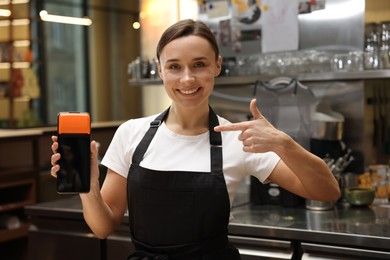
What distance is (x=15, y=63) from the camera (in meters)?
7.52

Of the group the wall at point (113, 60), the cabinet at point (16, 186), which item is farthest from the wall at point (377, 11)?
the wall at point (113, 60)

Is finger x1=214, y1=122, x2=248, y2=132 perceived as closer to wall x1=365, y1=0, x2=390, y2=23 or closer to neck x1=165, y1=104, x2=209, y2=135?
neck x1=165, y1=104, x2=209, y2=135

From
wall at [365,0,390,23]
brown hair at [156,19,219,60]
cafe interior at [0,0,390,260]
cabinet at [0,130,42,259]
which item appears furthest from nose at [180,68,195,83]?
cabinet at [0,130,42,259]

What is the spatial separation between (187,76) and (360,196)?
1409mm

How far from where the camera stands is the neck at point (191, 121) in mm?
1844

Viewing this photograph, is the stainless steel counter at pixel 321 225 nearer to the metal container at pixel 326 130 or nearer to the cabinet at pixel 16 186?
the metal container at pixel 326 130

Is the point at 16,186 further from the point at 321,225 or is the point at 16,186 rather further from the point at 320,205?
the point at 321,225

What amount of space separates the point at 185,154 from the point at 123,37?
829 cm

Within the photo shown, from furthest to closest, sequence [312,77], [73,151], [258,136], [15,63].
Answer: [15,63]
[312,77]
[73,151]
[258,136]

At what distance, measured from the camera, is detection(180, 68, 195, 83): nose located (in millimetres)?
1695

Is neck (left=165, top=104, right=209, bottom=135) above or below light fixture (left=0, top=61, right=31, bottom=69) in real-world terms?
below

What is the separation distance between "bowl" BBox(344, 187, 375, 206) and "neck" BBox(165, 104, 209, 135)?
1188 mm

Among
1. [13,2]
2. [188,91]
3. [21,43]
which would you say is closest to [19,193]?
[21,43]

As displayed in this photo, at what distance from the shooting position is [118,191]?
6.29ft
